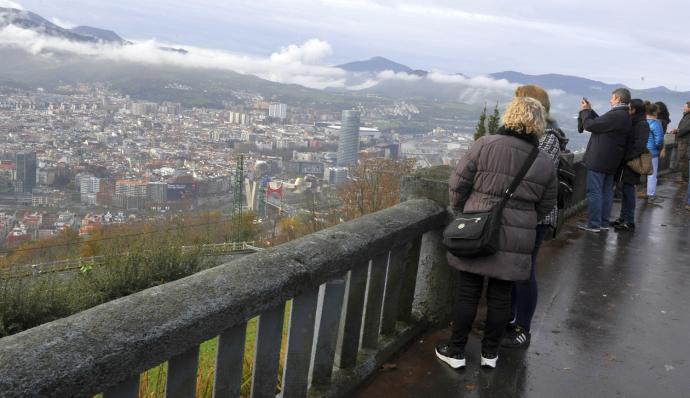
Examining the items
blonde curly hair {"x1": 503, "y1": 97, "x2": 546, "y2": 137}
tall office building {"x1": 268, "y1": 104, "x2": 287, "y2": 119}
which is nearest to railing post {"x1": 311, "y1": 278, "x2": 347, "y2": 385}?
blonde curly hair {"x1": 503, "y1": 97, "x2": 546, "y2": 137}

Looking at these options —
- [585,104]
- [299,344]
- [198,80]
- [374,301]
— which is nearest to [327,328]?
[299,344]

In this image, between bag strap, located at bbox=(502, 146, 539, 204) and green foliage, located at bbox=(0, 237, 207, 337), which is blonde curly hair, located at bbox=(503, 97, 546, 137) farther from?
green foliage, located at bbox=(0, 237, 207, 337)

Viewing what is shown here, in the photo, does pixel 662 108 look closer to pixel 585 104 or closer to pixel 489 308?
pixel 585 104

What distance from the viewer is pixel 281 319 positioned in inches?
104

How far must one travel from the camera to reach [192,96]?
13400 centimetres

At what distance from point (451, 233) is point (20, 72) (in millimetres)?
169558

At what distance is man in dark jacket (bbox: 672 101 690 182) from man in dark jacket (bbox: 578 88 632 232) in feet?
17.8

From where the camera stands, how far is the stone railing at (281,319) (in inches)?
64.4

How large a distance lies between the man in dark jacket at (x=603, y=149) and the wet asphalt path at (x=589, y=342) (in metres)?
0.94

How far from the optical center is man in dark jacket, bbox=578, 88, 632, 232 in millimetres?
7453

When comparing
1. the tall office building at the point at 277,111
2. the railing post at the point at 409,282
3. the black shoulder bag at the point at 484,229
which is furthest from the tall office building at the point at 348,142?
the black shoulder bag at the point at 484,229

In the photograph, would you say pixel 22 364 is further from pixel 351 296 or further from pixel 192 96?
pixel 192 96

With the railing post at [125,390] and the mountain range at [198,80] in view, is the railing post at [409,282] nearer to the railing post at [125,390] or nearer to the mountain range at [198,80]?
the railing post at [125,390]

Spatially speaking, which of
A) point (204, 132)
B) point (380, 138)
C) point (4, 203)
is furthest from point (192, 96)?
point (4, 203)
